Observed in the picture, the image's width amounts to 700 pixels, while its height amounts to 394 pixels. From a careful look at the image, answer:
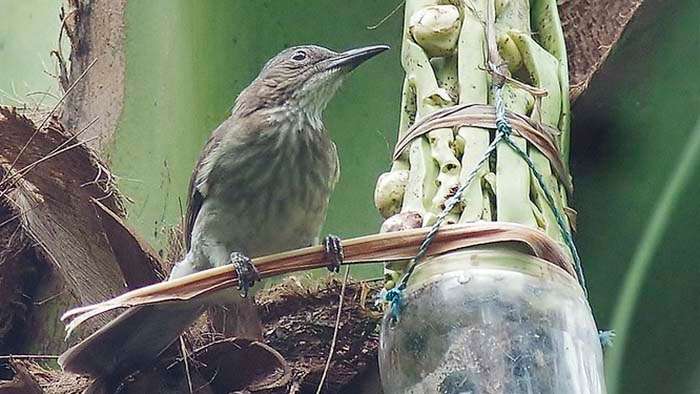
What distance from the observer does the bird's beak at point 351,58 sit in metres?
3.18

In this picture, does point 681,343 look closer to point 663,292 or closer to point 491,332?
point 663,292

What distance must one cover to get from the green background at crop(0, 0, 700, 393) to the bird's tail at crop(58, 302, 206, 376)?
0.43 m

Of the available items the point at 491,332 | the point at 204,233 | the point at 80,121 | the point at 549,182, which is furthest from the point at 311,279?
the point at 491,332

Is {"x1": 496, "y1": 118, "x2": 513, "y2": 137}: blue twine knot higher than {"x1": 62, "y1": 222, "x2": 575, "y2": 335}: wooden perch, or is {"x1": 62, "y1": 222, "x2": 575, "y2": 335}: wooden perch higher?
{"x1": 496, "y1": 118, "x2": 513, "y2": 137}: blue twine knot

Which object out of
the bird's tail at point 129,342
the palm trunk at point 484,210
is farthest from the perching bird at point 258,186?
the palm trunk at point 484,210

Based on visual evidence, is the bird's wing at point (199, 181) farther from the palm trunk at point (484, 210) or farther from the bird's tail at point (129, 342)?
the palm trunk at point (484, 210)

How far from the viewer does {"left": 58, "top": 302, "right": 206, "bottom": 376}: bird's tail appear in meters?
2.82

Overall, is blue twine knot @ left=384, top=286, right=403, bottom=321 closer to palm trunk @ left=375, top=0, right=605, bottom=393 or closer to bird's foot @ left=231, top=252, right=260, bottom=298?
palm trunk @ left=375, top=0, right=605, bottom=393

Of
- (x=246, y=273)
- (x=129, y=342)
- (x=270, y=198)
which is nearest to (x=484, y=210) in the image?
(x=246, y=273)

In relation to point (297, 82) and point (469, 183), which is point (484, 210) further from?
point (297, 82)

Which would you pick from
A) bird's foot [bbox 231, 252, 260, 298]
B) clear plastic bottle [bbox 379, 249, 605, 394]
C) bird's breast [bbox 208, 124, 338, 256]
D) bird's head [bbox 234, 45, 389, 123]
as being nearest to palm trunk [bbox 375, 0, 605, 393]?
clear plastic bottle [bbox 379, 249, 605, 394]

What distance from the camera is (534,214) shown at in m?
2.11

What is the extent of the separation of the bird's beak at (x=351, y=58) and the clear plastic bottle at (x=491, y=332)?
1.18 meters

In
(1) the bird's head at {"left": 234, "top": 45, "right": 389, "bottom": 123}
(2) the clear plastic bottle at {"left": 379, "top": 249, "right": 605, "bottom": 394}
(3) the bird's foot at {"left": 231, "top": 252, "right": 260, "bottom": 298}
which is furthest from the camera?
(1) the bird's head at {"left": 234, "top": 45, "right": 389, "bottom": 123}
